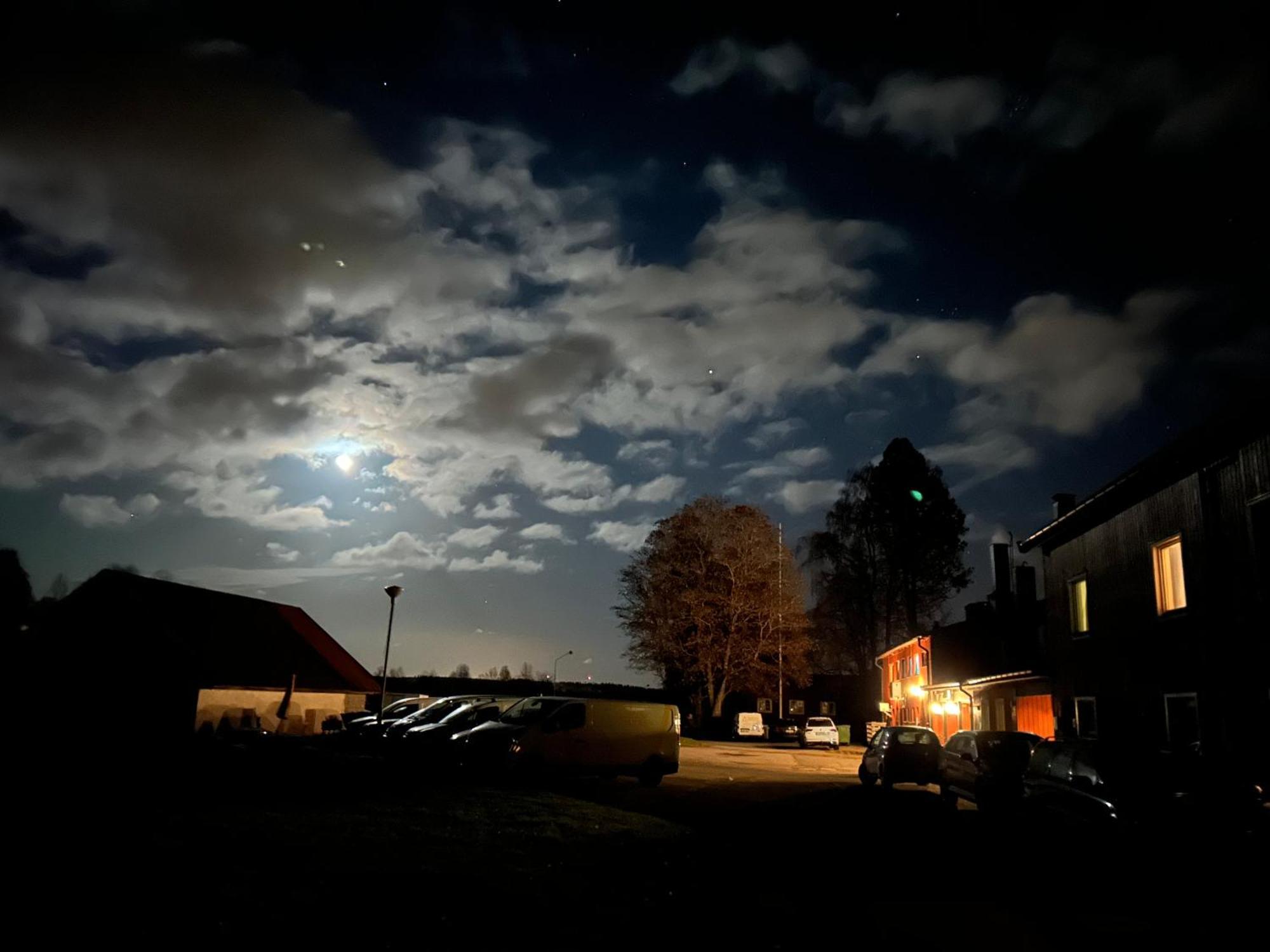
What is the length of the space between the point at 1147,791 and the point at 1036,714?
18.6m

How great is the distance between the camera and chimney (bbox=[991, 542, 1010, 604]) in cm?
4016

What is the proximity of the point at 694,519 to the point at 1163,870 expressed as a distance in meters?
41.3

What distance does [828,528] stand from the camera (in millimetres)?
58594

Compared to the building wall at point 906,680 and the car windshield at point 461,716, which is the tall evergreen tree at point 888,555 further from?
the car windshield at point 461,716

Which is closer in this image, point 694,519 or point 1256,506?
point 1256,506

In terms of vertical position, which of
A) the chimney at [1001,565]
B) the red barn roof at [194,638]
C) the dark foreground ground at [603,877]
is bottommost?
the dark foreground ground at [603,877]

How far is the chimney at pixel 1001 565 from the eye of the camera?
132ft

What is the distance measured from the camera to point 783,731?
54469 millimetres

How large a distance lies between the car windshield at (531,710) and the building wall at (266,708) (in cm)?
1666

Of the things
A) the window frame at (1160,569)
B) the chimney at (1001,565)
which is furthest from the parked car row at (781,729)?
the window frame at (1160,569)

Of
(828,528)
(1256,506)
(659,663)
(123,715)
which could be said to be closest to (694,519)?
(659,663)

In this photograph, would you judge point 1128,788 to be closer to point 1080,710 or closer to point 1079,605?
point 1080,710

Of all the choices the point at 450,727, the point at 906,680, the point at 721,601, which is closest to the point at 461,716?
the point at 450,727

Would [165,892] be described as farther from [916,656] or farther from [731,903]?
[916,656]
